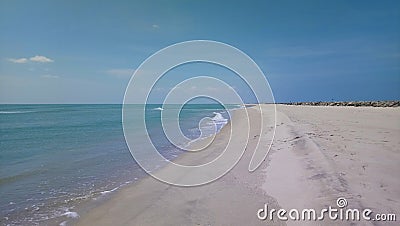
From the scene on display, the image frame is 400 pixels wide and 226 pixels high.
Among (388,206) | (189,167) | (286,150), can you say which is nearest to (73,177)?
(189,167)

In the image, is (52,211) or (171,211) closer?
(171,211)

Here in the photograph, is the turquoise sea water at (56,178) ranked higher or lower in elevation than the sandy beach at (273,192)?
lower

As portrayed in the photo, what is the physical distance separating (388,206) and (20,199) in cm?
872

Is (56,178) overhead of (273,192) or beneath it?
beneath

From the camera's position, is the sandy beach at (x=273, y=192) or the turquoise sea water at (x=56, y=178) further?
the turquoise sea water at (x=56, y=178)

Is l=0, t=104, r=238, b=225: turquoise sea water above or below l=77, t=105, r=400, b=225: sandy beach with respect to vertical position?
below

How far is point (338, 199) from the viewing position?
15.0ft

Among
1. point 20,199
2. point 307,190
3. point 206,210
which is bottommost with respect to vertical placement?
point 20,199

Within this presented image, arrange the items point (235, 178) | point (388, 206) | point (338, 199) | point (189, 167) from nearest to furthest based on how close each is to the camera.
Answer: point (388, 206), point (338, 199), point (235, 178), point (189, 167)

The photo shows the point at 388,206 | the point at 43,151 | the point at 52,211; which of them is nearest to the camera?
the point at 388,206

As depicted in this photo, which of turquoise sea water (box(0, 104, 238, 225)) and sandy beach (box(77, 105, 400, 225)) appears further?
turquoise sea water (box(0, 104, 238, 225))

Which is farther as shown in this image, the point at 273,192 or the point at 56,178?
the point at 56,178

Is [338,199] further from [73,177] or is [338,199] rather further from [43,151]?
[43,151]

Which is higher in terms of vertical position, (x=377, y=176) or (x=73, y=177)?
(x=377, y=176)
